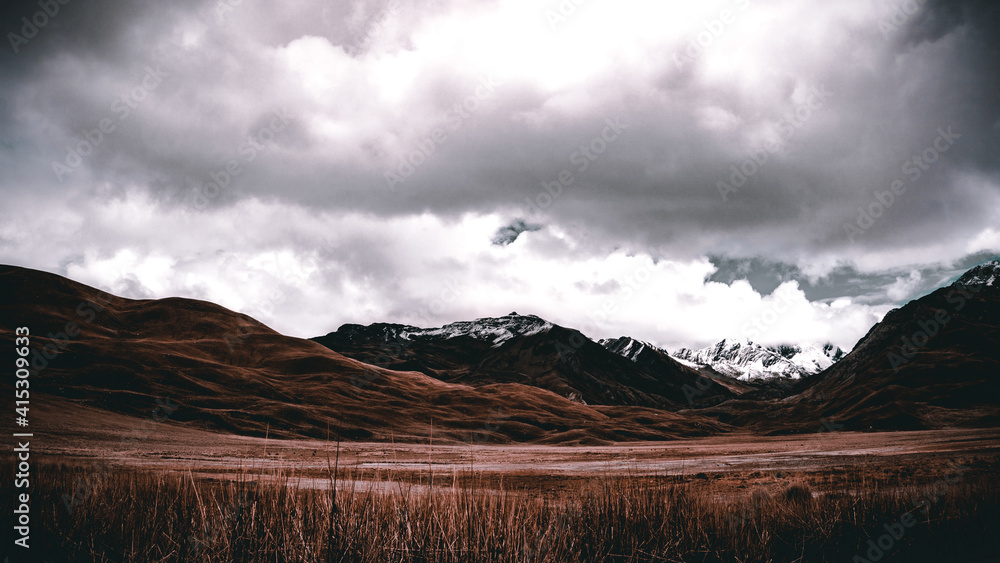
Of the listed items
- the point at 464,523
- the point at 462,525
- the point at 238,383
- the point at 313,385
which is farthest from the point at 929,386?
the point at 462,525

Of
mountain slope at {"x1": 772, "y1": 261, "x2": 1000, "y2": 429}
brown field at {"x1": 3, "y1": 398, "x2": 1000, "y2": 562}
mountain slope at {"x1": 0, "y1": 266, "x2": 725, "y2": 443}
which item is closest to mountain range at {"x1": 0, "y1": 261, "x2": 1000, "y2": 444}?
mountain slope at {"x1": 0, "y1": 266, "x2": 725, "y2": 443}

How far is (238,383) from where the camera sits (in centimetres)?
11112

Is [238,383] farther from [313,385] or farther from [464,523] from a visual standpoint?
[464,523]

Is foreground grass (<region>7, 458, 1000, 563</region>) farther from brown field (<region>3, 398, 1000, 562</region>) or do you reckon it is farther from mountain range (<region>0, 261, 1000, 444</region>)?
mountain range (<region>0, 261, 1000, 444</region>)

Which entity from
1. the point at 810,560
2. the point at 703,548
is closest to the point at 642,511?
the point at 703,548

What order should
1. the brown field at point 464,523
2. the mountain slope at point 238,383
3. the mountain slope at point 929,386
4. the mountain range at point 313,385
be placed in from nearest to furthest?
1. the brown field at point 464,523
2. the mountain slope at point 238,383
3. the mountain range at point 313,385
4. the mountain slope at point 929,386

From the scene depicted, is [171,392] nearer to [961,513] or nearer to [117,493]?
[117,493]

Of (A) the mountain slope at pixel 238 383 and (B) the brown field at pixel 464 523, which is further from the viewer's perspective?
(A) the mountain slope at pixel 238 383

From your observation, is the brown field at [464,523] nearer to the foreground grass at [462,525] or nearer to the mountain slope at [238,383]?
the foreground grass at [462,525]

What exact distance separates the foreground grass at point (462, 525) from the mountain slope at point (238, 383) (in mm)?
51003

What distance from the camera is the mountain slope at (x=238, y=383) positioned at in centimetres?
8781

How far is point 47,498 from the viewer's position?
988 cm

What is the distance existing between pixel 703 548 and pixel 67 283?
678 feet

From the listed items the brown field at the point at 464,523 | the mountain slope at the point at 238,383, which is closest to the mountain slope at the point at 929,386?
the mountain slope at the point at 238,383
